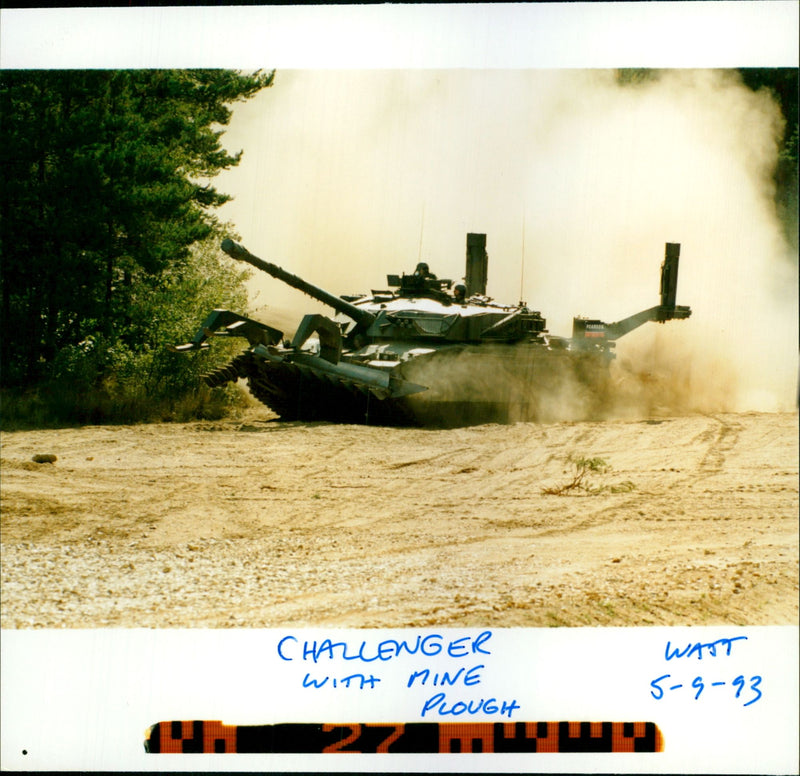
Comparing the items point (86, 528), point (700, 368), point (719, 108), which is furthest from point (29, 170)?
point (700, 368)

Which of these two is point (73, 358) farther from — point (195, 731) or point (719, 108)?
point (719, 108)

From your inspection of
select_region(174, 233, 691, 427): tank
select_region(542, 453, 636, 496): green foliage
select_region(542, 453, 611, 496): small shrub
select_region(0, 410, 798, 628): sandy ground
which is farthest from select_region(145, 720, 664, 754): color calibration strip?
select_region(174, 233, 691, 427): tank

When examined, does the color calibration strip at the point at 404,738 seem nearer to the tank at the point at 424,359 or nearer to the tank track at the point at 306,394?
the tank at the point at 424,359

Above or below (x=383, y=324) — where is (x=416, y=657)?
below

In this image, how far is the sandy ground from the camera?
203 inches

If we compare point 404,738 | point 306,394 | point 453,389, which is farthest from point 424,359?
point 404,738

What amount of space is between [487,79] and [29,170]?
326 cm

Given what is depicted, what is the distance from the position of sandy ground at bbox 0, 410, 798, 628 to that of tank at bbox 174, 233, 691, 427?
172cm

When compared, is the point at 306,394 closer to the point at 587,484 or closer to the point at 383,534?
the point at 587,484

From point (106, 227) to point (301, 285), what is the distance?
1834 mm

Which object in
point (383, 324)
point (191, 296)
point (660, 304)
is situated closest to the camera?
point (191, 296)

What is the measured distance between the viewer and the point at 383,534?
19.4 ft

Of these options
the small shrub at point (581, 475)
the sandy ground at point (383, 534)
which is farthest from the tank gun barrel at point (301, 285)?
the small shrub at point (581, 475)

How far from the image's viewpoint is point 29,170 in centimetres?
677
